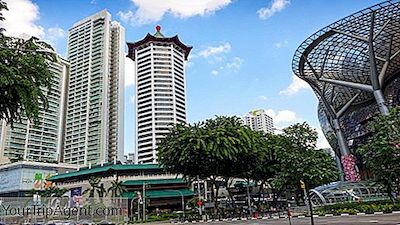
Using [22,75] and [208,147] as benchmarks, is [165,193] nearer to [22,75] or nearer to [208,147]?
[208,147]

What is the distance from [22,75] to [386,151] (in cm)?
2677

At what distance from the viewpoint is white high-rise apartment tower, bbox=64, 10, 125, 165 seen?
5861 inches

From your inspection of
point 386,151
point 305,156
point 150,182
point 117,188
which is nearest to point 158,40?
point 150,182

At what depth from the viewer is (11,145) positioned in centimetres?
13700

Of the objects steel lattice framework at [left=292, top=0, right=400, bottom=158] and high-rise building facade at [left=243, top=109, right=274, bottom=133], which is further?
high-rise building facade at [left=243, top=109, right=274, bottom=133]

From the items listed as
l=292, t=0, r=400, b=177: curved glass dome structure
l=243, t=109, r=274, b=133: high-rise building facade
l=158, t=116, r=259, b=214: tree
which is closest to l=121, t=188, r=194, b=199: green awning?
l=292, t=0, r=400, b=177: curved glass dome structure

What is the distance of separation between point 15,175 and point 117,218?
96445 millimetres

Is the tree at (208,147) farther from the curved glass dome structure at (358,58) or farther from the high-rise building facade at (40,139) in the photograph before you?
the high-rise building facade at (40,139)

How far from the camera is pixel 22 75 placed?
10.1 m

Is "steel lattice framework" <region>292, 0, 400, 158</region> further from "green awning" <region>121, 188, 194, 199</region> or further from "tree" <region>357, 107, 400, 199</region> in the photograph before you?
"green awning" <region>121, 188, 194, 199</region>

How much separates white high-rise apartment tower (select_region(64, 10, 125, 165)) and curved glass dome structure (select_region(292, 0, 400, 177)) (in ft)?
327

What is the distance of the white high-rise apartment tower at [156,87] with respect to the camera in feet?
470

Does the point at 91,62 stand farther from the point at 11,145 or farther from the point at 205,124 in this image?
the point at 205,124

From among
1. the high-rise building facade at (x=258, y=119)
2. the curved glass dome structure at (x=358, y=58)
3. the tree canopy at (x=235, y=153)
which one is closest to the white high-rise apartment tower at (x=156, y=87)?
the high-rise building facade at (x=258, y=119)
